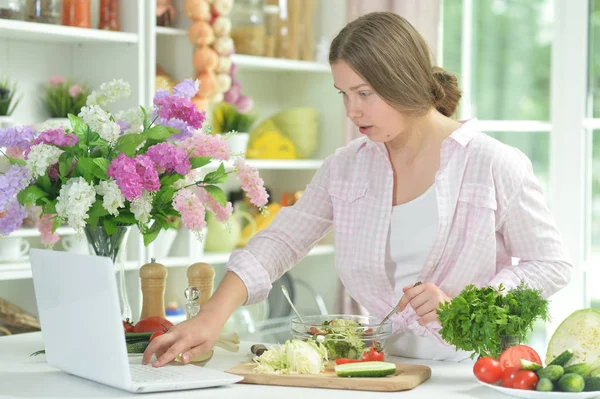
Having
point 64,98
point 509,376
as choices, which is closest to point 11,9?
point 64,98

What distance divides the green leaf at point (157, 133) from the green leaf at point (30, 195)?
24 cm

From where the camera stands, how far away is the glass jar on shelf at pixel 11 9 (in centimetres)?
303

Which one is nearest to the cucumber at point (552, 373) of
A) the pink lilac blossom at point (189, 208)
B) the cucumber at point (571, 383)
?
the cucumber at point (571, 383)

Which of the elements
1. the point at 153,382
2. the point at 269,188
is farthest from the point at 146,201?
the point at 269,188

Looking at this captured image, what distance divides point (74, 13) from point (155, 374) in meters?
1.88

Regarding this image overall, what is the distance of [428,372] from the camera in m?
1.77

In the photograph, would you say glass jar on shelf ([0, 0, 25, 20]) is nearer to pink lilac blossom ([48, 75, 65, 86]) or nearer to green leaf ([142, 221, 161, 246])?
pink lilac blossom ([48, 75, 65, 86])

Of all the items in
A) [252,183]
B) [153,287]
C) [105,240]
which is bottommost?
[153,287]

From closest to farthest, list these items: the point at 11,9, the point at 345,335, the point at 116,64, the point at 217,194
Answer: the point at 345,335
the point at 217,194
the point at 11,9
the point at 116,64

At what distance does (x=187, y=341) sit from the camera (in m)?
1.84

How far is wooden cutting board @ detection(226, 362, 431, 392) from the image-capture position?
165 centimetres

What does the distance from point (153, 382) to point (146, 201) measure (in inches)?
17.2

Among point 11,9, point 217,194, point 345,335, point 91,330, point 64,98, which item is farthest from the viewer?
point 64,98

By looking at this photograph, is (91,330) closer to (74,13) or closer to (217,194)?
(217,194)
